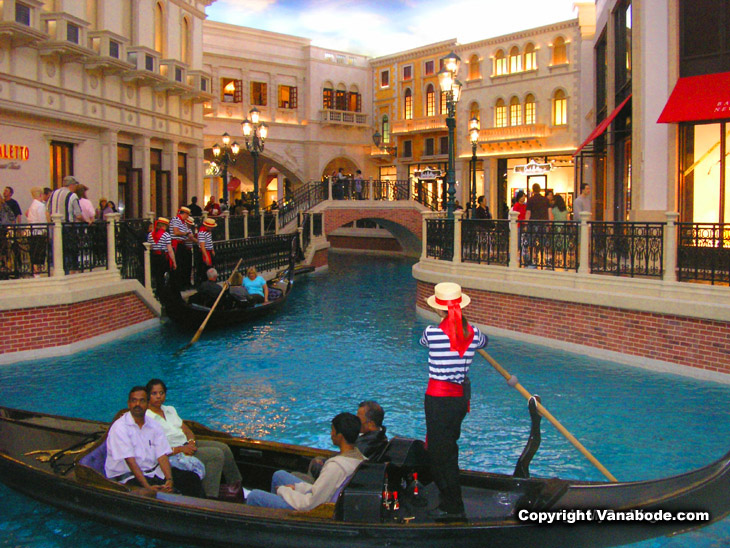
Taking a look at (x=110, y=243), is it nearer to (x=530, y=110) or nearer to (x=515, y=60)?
(x=530, y=110)

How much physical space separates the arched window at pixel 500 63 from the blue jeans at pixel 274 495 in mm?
25236

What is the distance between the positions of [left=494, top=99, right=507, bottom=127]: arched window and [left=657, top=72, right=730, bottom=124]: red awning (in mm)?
17094

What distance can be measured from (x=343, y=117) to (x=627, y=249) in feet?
80.2

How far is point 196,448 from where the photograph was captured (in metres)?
5.07

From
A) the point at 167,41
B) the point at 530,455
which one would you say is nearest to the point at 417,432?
the point at 530,455

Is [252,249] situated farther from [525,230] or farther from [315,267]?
[525,230]

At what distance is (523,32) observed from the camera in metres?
26.4

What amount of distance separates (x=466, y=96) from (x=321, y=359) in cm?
2126

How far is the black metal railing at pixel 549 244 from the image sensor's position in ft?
33.8

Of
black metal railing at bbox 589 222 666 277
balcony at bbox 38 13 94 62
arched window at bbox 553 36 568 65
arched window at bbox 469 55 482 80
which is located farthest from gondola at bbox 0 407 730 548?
arched window at bbox 469 55 482 80

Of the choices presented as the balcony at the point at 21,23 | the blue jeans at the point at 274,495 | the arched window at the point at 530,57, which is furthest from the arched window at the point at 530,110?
the blue jeans at the point at 274,495

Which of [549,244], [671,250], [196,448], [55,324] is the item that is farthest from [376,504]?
[549,244]

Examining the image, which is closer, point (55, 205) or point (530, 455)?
point (530, 455)

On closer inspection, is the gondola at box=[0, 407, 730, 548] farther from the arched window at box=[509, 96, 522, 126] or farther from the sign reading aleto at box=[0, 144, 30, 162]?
the arched window at box=[509, 96, 522, 126]
